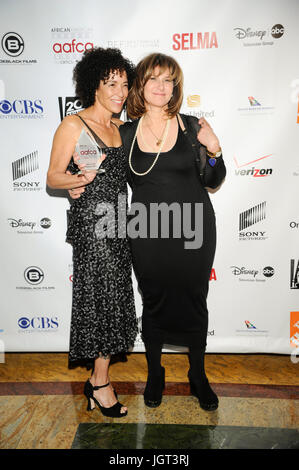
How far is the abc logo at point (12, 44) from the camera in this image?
8.21 ft

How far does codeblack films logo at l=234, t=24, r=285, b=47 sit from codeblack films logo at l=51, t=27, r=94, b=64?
998 mm

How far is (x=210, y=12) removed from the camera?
2.40 metres

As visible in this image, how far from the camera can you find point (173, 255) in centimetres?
205

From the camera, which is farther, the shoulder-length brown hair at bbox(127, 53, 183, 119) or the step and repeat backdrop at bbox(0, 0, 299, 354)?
the step and repeat backdrop at bbox(0, 0, 299, 354)

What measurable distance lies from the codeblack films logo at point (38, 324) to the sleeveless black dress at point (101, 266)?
830mm

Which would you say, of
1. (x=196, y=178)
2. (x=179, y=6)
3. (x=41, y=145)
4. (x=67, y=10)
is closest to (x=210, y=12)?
(x=179, y=6)

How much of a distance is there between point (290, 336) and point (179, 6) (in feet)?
8.15

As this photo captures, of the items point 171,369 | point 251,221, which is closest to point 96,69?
point 251,221

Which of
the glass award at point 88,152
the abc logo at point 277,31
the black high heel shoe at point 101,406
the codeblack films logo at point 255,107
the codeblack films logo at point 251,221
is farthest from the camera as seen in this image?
the codeblack films logo at point 251,221

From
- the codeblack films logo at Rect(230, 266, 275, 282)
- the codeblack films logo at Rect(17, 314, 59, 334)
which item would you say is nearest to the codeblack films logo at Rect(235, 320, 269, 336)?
the codeblack films logo at Rect(230, 266, 275, 282)

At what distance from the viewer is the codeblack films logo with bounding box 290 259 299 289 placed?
8.89 ft

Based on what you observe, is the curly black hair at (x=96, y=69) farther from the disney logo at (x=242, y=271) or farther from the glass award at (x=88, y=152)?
the disney logo at (x=242, y=271)

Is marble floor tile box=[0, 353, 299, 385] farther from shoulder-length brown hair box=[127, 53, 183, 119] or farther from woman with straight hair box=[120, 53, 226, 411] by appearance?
shoulder-length brown hair box=[127, 53, 183, 119]

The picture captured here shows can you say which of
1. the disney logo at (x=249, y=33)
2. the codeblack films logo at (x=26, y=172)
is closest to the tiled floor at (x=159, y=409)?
the codeblack films logo at (x=26, y=172)
